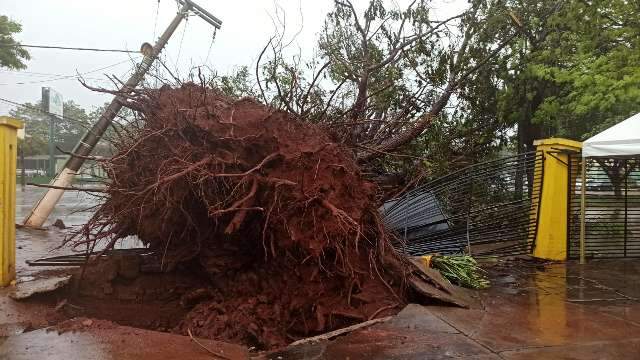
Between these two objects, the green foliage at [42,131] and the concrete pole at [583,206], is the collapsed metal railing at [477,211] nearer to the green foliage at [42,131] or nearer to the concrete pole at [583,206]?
the concrete pole at [583,206]

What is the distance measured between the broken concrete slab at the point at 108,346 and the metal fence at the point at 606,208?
6.42 m

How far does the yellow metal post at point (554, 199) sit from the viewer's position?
818cm

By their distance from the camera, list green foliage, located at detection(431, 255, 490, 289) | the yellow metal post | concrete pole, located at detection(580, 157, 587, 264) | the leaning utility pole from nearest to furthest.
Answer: green foliage, located at detection(431, 255, 490, 289)
concrete pole, located at detection(580, 157, 587, 264)
the yellow metal post
the leaning utility pole

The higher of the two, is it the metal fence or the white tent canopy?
the white tent canopy

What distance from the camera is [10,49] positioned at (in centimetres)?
2594

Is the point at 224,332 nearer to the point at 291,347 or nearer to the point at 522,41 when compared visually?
the point at 291,347

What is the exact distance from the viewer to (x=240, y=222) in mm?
5176

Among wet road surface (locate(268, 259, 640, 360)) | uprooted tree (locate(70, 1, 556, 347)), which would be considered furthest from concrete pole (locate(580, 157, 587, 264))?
uprooted tree (locate(70, 1, 556, 347))

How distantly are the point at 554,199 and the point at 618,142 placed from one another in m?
1.46

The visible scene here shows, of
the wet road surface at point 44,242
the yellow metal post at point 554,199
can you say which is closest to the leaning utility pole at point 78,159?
the wet road surface at point 44,242

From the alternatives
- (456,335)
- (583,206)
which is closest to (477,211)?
(583,206)

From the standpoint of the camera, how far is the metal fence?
27.7ft

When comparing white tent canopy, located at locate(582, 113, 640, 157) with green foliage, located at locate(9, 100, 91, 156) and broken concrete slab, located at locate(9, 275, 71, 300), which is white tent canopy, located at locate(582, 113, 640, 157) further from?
green foliage, located at locate(9, 100, 91, 156)

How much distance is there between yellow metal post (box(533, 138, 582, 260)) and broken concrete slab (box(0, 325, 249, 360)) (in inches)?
230
